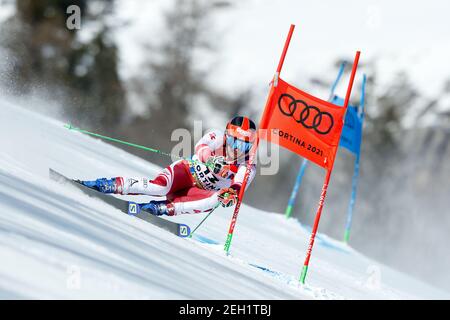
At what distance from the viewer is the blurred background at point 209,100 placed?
40.4 m

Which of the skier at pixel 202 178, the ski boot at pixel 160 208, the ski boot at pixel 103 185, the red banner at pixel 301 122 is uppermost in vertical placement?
the red banner at pixel 301 122

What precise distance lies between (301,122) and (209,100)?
31.5m

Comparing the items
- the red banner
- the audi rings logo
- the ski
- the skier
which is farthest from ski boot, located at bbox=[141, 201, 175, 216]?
the audi rings logo

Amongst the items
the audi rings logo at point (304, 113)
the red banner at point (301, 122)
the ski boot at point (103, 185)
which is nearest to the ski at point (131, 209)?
the ski boot at point (103, 185)

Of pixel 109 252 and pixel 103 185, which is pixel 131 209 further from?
pixel 109 252

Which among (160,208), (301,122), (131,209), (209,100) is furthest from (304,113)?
(209,100)

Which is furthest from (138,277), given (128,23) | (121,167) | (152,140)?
(128,23)

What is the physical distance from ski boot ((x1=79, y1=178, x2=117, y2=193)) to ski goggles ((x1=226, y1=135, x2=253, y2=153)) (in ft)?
3.81

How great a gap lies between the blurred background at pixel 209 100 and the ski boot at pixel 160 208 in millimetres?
14620

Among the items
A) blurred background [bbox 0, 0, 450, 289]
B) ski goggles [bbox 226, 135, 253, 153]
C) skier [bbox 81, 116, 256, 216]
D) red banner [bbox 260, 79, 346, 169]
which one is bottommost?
blurred background [bbox 0, 0, 450, 289]

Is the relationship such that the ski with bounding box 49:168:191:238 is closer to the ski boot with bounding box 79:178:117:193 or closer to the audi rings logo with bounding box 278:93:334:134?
the ski boot with bounding box 79:178:117:193

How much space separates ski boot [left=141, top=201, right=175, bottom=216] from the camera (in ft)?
30.3

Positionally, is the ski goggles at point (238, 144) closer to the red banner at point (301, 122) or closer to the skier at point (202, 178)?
the skier at point (202, 178)

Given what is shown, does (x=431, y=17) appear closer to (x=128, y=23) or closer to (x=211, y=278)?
(x=128, y=23)
